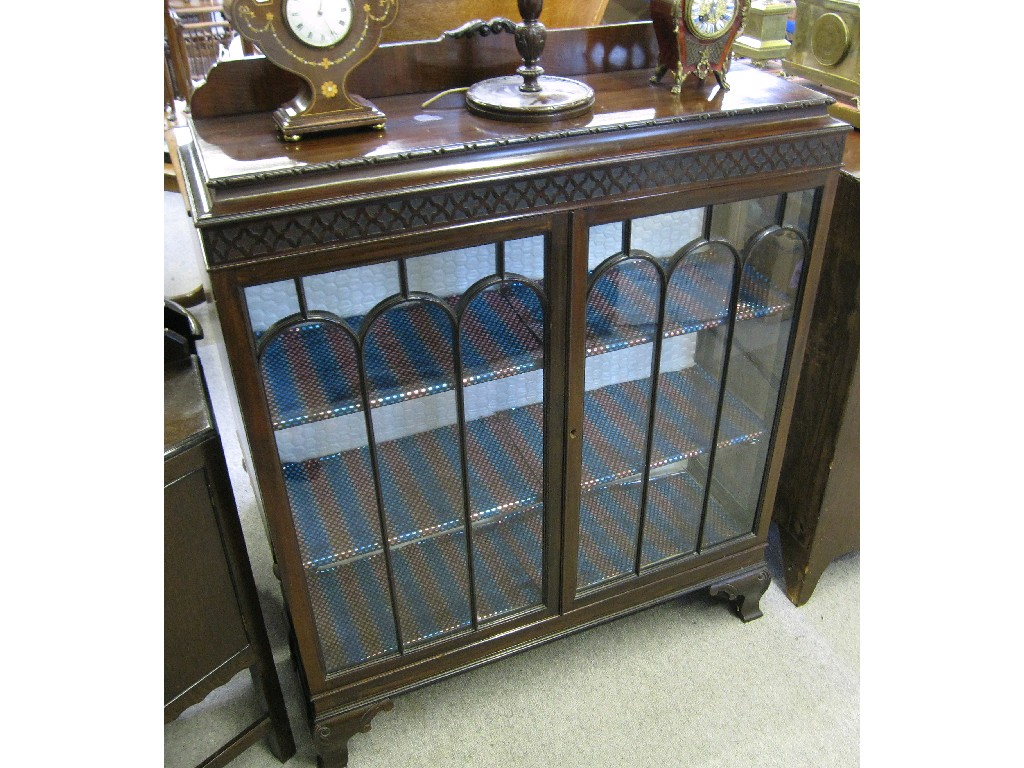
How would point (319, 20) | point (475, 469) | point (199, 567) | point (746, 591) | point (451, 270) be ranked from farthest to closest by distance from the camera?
point (746, 591) → point (475, 469) → point (199, 567) → point (451, 270) → point (319, 20)

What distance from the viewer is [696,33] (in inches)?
40.4

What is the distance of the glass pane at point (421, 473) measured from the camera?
103 centimetres

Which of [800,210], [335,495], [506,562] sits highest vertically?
[800,210]

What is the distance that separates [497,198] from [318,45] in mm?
265

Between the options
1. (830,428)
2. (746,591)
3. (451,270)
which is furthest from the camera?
(746,591)

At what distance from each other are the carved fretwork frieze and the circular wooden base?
97 mm

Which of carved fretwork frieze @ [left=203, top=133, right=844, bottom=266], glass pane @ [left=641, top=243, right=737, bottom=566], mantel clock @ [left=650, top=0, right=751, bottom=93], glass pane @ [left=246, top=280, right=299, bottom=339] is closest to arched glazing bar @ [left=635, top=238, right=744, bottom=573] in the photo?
glass pane @ [left=641, top=243, right=737, bottom=566]

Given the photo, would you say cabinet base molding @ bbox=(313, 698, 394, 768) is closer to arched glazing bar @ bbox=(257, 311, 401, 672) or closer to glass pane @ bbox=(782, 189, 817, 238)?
arched glazing bar @ bbox=(257, 311, 401, 672)

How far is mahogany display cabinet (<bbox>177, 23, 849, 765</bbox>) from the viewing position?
91cm

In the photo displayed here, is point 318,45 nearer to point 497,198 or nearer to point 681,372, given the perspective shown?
point 497,198

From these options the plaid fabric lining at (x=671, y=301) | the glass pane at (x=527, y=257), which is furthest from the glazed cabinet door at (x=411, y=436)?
the plaid fabric lining at (x=671, y=301)

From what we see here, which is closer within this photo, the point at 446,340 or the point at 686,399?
the point at 446,340

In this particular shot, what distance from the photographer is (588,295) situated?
1071 millimetres

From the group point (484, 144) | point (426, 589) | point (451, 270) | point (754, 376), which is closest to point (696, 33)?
point (484, 144)
